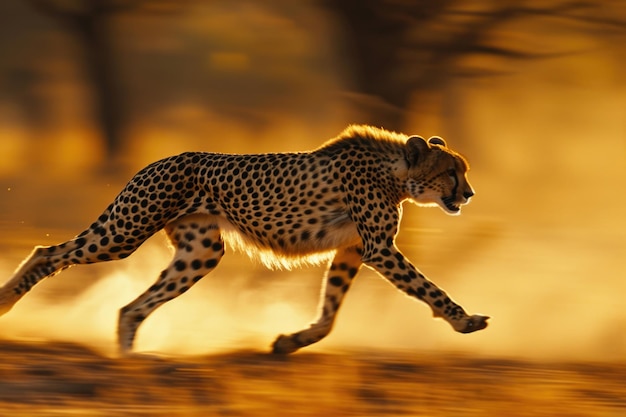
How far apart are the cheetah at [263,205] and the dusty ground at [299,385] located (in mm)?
335

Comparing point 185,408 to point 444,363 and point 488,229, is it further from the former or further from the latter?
point 488,229

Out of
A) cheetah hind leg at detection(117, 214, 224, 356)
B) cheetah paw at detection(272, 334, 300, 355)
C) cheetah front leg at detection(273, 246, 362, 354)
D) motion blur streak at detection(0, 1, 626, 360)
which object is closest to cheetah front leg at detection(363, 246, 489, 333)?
cheetah front leg at detection(273, 246, 362, 354)

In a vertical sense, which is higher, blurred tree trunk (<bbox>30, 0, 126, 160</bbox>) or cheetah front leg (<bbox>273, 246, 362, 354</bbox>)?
blurred tree trunk (<bbox>30, 0, 126, 160</bbox>)

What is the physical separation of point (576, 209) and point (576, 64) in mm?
4347

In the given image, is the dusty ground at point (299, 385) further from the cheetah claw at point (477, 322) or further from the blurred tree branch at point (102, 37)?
the blurred tree branch at point (102, 37)

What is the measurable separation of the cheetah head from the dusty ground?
80 centimetres

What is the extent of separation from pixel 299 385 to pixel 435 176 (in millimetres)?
1252

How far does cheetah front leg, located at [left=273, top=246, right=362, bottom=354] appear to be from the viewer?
6.74 m

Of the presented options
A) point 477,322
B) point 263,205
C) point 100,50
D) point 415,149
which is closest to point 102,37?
point 100,50

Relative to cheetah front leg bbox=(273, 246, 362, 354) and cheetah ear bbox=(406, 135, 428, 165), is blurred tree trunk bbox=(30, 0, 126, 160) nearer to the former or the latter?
cheetah front leg bbox=(273, 246, 362, 354)

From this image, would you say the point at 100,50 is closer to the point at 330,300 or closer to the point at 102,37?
the point at 102,37

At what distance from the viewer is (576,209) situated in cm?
1454

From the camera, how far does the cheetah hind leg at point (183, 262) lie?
6.59 metres

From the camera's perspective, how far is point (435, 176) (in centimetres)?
658
